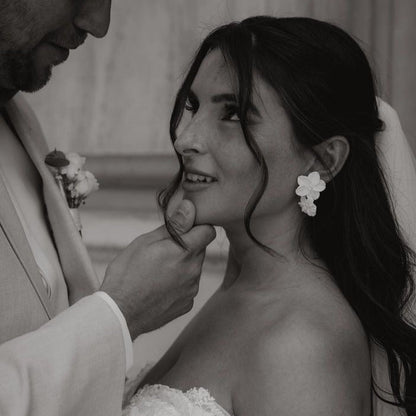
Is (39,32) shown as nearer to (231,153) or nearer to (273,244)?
(231,153)

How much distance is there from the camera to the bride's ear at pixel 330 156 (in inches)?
55.8

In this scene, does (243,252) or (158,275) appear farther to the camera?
(243,252)

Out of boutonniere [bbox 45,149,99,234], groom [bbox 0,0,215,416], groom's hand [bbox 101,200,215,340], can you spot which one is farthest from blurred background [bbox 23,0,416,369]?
groom's hand [bbox 101,200,215,340]

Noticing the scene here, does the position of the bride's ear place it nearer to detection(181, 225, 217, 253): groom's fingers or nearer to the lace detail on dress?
detection(181, 225, 217, 253): groom's fingers

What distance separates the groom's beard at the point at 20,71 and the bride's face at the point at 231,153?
1.17 feet

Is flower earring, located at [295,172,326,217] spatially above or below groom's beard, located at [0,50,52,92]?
below

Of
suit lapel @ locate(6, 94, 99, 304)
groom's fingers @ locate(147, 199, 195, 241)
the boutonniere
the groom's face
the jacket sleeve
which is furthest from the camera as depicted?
the boutonniere

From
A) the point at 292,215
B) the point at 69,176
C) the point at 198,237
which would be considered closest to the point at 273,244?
the point at 292,215

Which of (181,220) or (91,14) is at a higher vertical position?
(91,14)

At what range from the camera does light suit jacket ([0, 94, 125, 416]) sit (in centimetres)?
113

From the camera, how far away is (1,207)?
1.40 m

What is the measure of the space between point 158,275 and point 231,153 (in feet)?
0.85

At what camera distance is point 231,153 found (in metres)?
1.38

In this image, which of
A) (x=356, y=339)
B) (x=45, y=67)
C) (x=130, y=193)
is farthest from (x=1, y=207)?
(x=130, y=193)
